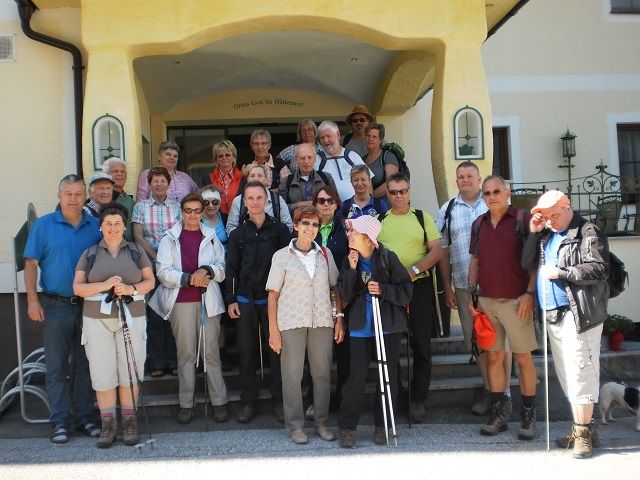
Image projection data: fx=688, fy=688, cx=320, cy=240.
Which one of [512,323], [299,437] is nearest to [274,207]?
[299,437]

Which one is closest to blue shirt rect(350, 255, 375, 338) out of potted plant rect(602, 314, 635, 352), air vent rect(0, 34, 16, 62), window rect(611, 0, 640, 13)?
potted plant rect(602, 314, 635, 352)

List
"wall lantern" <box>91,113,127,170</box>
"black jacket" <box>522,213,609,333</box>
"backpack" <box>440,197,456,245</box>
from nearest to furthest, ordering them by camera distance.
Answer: "black jacket" <box>522,213,609,333</box>, "backpack" <box>440,197,456,245</box>, "wall lantern" <box>91,113,127,170</box>

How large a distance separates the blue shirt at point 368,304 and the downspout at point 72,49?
4.22 meters

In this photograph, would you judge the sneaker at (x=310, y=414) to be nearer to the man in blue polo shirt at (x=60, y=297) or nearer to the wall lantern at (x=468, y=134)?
the man in blue polo shirt at (x=60, y=297)

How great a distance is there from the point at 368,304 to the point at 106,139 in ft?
10.8

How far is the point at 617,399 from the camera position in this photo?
5430 millimetres

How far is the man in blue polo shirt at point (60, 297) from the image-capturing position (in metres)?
5.24

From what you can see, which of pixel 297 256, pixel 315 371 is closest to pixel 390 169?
pixel 297 256

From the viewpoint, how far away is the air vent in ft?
25.9

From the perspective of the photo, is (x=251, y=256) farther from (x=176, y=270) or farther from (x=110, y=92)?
(x=110, y=92)

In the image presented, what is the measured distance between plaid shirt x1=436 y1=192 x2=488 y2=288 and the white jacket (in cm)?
194

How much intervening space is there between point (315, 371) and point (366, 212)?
1450 millimetres

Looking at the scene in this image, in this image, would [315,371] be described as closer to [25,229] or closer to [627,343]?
[25,229]

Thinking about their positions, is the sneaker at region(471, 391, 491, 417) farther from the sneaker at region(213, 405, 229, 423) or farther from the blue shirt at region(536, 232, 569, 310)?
the sneaker at region(213, 405, 229, 423)
